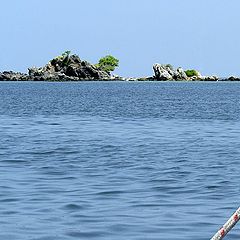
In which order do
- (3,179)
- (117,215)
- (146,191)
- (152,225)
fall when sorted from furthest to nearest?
(3,179), (146,191), (117,215), (152,225)

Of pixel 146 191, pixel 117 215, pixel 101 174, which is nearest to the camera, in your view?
pixel 117 215

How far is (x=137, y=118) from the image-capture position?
230 feet

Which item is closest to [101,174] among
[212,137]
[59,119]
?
[212,137]

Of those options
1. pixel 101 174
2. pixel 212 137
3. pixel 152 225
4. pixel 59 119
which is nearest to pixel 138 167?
pixel 101 174

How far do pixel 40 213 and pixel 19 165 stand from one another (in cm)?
1141

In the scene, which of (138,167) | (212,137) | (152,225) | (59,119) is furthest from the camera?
(59,119)

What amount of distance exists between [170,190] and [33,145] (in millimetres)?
18271

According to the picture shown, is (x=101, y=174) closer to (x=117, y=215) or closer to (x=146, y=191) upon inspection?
(x=146, y=191)

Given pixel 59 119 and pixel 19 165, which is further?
pixel 59 119

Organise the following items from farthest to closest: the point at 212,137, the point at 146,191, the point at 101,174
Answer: the point at 212,137 < the point at 101,174 < the point at 146,191

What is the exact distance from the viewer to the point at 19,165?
30547 mm

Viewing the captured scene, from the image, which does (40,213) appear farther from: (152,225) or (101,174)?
(101,174)

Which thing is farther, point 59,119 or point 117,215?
point 59,119

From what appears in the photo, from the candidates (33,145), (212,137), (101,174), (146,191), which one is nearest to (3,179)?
(101,174)
